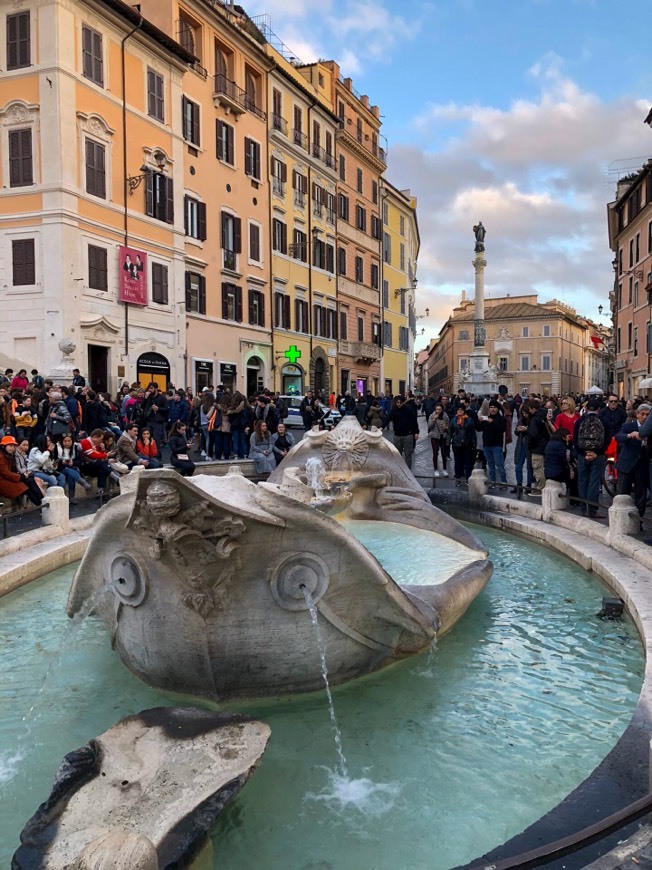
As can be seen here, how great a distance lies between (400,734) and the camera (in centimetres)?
395

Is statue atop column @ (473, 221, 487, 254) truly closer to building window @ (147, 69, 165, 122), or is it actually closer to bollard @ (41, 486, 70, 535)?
building window @ (147, 69, 165, 122)

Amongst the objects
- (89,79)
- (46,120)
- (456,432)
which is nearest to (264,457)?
(456,432)

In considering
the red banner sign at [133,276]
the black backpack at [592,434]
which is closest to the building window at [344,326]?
the red banner sign at [133,276]

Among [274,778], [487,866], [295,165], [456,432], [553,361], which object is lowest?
[274,778]

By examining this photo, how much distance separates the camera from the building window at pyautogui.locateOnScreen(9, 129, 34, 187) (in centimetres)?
2095

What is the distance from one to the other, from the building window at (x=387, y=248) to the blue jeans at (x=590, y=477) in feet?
133

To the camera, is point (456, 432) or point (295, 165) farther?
point (295, 165)

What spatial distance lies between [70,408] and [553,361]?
76.9m

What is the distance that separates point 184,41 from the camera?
2700 cm

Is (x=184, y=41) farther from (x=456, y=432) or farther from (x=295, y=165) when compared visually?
(x=456, y=432)

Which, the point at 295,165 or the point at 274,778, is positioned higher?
the point at 295,165

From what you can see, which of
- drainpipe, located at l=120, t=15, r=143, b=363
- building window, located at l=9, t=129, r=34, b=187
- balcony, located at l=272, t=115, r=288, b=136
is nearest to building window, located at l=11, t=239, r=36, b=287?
building window, located at l=9, t=129, r=34, b=187

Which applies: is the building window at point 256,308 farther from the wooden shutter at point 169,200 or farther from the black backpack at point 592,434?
the black backpack at point 592,434

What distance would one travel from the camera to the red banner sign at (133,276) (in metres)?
23.0
